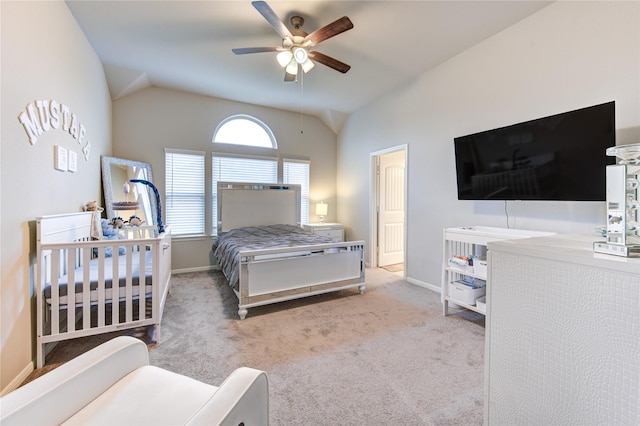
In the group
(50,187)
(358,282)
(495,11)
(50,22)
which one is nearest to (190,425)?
(50,187)

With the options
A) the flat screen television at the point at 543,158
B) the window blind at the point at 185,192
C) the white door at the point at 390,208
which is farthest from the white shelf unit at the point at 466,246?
the window blind at the point at 185,192

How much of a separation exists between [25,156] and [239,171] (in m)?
3.10

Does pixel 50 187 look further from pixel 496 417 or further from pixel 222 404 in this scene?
pixel 496 417

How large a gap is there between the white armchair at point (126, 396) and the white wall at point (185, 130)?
12.0 ft

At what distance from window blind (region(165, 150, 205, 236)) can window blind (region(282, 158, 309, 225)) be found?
1476 millimetres

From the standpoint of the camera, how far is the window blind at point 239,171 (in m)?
4.62

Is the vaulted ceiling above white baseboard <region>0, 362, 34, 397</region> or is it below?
above

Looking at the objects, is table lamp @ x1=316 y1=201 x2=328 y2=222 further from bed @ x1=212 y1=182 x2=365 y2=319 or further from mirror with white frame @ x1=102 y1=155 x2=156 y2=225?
mirror with white frame @ x1=102 y1=155 x2=156 y2=225

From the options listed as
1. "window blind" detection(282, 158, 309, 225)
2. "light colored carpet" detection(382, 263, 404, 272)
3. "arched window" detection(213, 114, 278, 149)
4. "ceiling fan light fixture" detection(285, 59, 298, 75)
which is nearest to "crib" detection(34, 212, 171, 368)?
"ceiling fan light fixture" detection(285, 59, 298, 75)

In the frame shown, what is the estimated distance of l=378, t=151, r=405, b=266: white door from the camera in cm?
471

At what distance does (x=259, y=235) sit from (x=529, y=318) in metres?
3.68

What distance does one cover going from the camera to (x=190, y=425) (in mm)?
626

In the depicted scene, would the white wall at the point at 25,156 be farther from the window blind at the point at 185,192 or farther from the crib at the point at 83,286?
the window blind at the point at 185,192

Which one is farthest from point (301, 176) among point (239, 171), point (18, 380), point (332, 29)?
point (18, 380)
